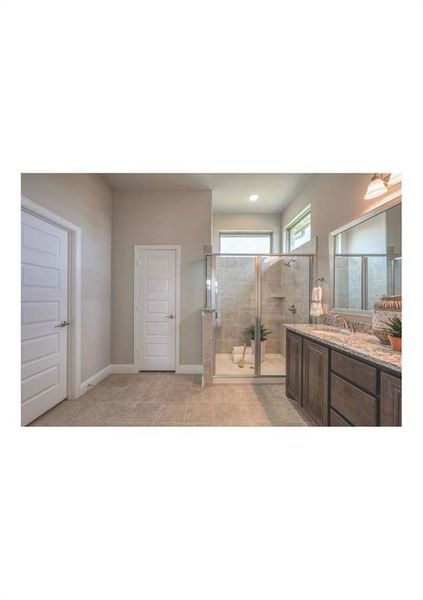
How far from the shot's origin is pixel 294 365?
8.07 feet

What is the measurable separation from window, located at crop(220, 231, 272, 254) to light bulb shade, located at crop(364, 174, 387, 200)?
283 cm

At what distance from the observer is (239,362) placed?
146 inches

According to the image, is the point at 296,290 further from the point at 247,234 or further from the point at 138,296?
the point at 138,296

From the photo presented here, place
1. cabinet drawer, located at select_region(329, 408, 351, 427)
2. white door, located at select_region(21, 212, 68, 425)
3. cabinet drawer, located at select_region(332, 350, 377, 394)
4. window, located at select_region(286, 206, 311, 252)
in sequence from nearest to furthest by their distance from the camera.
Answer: cabinet drawer, located at select_region(332, 350, 377, 394) < cabinet drawer, located at select_region(329, 408, 351, 427) < white door, located at select_region(21, 212, 68, 425) < window, located at select_region(286, 206, 311, 252)

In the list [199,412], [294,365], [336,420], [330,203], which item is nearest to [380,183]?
[330,203]

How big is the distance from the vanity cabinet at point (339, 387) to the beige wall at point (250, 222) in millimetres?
2812

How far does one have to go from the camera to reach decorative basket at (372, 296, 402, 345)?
1.66 meters

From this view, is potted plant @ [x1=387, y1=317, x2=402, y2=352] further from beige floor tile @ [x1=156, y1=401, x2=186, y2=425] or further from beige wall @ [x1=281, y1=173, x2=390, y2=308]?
beige floor tile @ [x1=156, y1=401, x2=186, y2=425]

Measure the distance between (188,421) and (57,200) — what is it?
246 centimetres

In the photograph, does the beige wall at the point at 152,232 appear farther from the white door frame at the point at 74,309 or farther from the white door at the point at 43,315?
the white door at the point at 43,315

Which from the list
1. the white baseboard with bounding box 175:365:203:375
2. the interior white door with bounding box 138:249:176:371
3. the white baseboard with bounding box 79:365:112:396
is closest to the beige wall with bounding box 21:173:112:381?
the white baseboard with bounding box 79:365:112:396

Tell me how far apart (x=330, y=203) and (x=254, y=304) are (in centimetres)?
159
